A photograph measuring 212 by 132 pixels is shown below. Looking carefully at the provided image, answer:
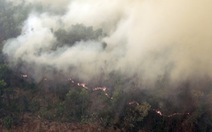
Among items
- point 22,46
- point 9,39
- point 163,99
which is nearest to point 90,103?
point 163,99

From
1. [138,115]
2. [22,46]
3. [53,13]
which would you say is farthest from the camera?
[53,13]

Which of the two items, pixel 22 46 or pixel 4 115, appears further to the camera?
pixel 22 46

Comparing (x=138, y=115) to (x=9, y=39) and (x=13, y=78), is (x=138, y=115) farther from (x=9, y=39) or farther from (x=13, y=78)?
(x=9, y=39)

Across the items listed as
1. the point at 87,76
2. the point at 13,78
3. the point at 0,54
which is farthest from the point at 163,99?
the point at 0,54

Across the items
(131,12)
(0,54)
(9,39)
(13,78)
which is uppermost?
(131,12)

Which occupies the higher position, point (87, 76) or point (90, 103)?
point (87, 76)

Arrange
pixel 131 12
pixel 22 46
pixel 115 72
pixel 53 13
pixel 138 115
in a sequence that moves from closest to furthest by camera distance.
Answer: pixel 138 115
pixel 115 72
pixel 22 46
pixel 131 12
pixel 53 13
